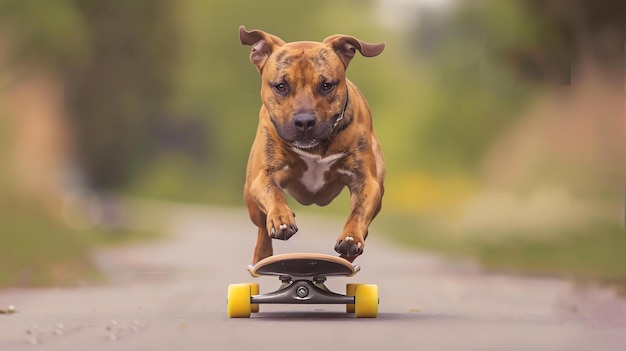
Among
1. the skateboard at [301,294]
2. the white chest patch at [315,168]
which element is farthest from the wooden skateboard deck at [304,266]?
the white chest patch at [315,168]

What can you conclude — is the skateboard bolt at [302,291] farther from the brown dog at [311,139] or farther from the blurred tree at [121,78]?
the blurred tree at [121,78]

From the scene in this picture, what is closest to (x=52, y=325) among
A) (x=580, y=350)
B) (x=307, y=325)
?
(x=307, y=325)

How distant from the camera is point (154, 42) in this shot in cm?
2467

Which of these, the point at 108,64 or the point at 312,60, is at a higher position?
the point at 108,64

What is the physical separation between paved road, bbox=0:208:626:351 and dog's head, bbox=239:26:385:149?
1.26 metres

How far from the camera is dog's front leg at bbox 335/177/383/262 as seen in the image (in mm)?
7152

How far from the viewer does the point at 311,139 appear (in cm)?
734

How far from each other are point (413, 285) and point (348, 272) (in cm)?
380

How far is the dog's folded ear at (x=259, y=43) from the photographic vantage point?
7672 mm

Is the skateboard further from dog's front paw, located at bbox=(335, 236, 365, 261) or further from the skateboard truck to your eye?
dog's front paw, located at bbox=(335, 236, 365, 261)

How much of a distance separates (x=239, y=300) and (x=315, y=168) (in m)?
1.04

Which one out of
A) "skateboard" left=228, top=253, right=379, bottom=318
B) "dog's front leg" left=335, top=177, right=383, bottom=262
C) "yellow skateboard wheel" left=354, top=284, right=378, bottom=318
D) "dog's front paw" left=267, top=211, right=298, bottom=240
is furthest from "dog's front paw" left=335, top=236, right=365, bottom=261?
"yellow skateboard wheel" left=354, top=284, right=378, bottom=318

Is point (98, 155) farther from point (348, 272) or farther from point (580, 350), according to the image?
point (580, 350)

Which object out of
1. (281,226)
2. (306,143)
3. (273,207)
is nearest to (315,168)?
(306,143)
